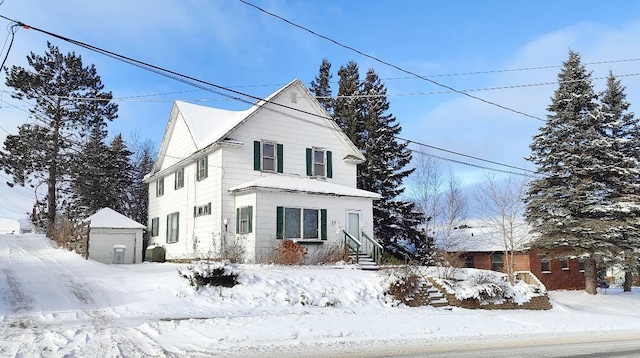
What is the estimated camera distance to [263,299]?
14016 millimetres

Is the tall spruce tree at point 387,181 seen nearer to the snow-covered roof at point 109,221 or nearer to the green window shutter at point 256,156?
the green window shutter at point 256,156

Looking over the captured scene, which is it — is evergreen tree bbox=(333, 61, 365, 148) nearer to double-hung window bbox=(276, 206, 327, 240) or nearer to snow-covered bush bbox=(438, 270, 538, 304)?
double-hung window bbox=(276, 206, 327, 240)

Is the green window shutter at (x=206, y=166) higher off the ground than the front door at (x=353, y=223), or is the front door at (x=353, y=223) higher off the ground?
the green window shutter at (x=206, y=166)

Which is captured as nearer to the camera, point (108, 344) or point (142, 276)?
point (108, 344)

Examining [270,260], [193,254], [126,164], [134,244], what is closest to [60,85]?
[126,164]

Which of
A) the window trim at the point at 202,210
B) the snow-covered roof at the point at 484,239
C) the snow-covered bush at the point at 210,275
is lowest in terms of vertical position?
the snow-covered bush at the point at 210,275

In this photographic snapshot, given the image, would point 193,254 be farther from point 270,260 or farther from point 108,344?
point 108,344

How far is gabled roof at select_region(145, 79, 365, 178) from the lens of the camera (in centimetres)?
2364

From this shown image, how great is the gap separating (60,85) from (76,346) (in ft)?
117

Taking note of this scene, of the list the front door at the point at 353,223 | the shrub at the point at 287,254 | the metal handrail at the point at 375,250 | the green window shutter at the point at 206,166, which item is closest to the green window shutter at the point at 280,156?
the green window shutter at the point at 206,166

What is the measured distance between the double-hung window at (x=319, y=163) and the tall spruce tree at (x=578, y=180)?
12.8 metres

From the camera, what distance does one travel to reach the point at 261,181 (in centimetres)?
2188

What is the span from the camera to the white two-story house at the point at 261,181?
2142 centimetres

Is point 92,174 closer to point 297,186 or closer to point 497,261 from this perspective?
point 297,186
